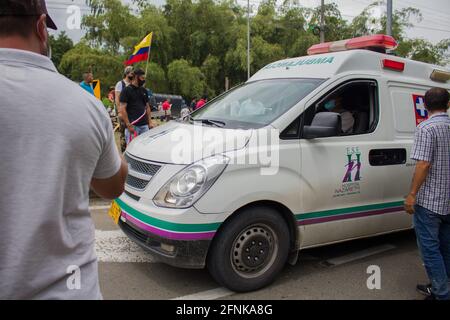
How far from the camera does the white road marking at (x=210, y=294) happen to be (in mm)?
3223

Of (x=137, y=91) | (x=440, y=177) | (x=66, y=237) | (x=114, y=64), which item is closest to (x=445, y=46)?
(x=114, y=64)

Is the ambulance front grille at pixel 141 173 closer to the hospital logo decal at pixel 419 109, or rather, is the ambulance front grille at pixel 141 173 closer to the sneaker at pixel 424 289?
the sneaker at pixel 424 289

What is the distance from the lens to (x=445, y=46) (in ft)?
94.9

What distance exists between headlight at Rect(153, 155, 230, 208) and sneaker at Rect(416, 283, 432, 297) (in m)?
2.02

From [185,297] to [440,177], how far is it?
224 cm

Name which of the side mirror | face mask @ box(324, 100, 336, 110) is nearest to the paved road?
the side mirror

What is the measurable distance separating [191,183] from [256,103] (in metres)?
1.30

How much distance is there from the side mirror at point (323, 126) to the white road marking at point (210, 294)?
147 centimetres

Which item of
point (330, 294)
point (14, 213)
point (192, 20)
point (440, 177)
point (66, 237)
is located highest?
point (192, 20)

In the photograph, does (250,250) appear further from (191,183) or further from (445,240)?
(445,240)

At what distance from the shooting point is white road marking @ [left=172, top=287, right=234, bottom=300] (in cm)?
322

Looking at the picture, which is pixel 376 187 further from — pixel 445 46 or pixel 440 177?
pixel 445 46

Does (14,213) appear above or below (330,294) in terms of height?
above
